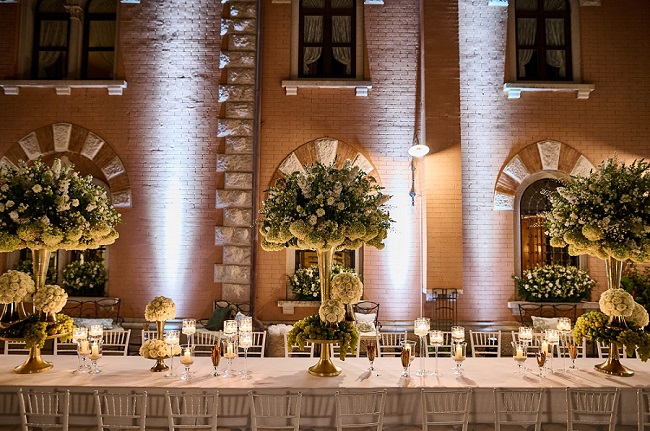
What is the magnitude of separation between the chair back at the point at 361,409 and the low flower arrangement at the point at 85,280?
5726 millimetres

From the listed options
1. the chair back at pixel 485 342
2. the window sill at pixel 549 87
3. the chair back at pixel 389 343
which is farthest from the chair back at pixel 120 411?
the window sill at pixel 549 87

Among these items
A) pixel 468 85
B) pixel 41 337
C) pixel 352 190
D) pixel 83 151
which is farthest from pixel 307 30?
pixel 41 337

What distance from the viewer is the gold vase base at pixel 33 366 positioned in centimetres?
472

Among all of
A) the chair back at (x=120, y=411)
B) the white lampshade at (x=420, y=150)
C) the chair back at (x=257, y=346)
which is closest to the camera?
Answer: the chair back at (x=120, y=411)

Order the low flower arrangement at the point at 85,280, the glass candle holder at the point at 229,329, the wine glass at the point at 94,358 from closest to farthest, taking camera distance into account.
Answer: the wine glass at the point at 94,358
the glass candle holder at the point at 229,329
the low flower arrangement at the point at 85,280

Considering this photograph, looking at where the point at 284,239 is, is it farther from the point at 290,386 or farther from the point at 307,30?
the point at 307,30

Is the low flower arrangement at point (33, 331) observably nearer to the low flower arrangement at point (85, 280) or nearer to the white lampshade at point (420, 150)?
the low flower arrangement at point (85, 280)

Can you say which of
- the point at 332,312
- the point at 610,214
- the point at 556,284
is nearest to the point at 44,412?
the point at 332,312

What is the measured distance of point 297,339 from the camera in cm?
467

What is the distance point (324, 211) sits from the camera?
454cm

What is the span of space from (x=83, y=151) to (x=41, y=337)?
4.66 m

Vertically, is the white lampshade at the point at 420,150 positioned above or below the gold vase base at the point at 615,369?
above

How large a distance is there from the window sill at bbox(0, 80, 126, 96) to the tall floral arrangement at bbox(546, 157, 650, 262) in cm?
698

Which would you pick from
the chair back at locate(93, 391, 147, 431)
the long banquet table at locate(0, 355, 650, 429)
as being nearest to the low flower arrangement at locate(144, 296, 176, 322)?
the long banquet table at locate(0, 355, 650, 429)
